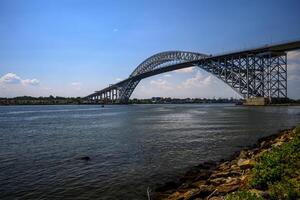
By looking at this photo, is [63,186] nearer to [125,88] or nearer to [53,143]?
[53,143]

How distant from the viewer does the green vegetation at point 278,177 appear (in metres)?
5.78

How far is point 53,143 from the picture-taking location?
21.5 meters

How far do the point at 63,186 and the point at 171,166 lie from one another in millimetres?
4807

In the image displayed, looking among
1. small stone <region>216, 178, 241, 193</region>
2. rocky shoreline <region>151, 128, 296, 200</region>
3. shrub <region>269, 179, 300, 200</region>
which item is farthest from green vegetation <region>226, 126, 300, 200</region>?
small stone <region>216, 178, 241, 193</region>

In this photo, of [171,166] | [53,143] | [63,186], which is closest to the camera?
[63,186]

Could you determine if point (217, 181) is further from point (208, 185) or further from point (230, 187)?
point (230, 187)

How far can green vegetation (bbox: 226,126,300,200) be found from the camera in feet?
19.0

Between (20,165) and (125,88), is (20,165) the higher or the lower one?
the lower one

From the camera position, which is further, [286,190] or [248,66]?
[248,66]

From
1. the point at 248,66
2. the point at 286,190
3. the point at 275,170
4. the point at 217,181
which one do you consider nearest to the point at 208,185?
the point at 217,181

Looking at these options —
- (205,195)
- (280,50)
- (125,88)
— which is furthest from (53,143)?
(125,88)

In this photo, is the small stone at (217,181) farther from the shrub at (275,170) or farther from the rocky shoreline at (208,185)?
the shrub at (275,170)

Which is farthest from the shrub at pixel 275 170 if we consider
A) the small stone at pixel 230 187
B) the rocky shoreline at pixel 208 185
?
the small stone at pixel 230 187

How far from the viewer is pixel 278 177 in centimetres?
702
